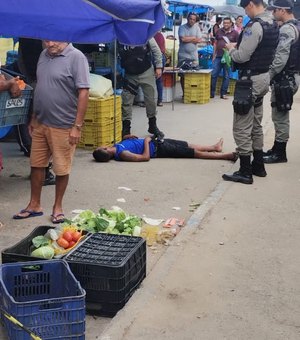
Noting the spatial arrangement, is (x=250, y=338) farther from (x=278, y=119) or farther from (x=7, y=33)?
(x=278, y=119)

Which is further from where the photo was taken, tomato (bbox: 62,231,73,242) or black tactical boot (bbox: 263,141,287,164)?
black tactical boot (bbox: 263,141,287,164)

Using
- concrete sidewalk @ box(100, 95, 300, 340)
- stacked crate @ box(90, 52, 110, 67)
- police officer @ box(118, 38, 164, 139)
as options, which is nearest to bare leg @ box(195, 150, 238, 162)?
police officer @ box(118, 38, 164, 139)

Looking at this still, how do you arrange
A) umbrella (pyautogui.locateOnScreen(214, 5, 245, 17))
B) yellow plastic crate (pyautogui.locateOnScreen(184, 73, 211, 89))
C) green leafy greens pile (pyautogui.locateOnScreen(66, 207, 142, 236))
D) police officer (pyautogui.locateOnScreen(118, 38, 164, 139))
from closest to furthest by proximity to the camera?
green leafy greens pile (pyautogui.locateOnScreen(66, 207, 142, 236)) → police officer (pyautogui.locateOnScreen(118, 38, 164, 139)) → yellow plastic crate (pyautogui.locateOnScreen(184, 73, 211, 89)) → umbrella (pyautogui.locateOnScreen(214, 5, 245, 17))

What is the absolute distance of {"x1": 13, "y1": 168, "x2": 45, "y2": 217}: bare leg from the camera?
5.51 metres

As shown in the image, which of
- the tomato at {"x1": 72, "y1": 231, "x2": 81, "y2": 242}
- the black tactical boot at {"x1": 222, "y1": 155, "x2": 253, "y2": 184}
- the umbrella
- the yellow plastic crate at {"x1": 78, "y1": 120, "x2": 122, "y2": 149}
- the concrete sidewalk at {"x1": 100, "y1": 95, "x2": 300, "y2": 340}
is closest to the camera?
the concrete sidewalk at {"x1": 100, "y1": 95, "x2": 300, "y2": 340}

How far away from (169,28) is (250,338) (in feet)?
51.5

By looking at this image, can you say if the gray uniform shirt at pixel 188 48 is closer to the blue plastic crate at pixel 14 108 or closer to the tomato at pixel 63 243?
the blue plastic crate at pixel 14 108

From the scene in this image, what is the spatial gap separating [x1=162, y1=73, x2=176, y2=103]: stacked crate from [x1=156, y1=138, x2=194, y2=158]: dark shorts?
5.56 meters

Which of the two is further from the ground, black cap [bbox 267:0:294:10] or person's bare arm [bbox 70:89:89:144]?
black cap [bbox 267:0:294:10]

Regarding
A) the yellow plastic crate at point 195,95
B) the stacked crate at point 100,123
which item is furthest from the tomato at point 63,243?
the yellow plastic crate at point 195,95

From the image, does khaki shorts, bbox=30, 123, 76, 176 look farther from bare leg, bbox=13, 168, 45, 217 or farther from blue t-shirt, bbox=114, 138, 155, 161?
blue t-shirt, bbox=114, 138, 155, 161

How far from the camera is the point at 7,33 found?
4.41 meters

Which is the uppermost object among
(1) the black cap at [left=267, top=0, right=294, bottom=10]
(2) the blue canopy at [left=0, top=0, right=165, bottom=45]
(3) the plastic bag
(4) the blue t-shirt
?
(1) the black cap at [left=267, top=0, right=294, bottom=10]

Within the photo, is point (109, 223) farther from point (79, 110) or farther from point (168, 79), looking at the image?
point (168, 79)
